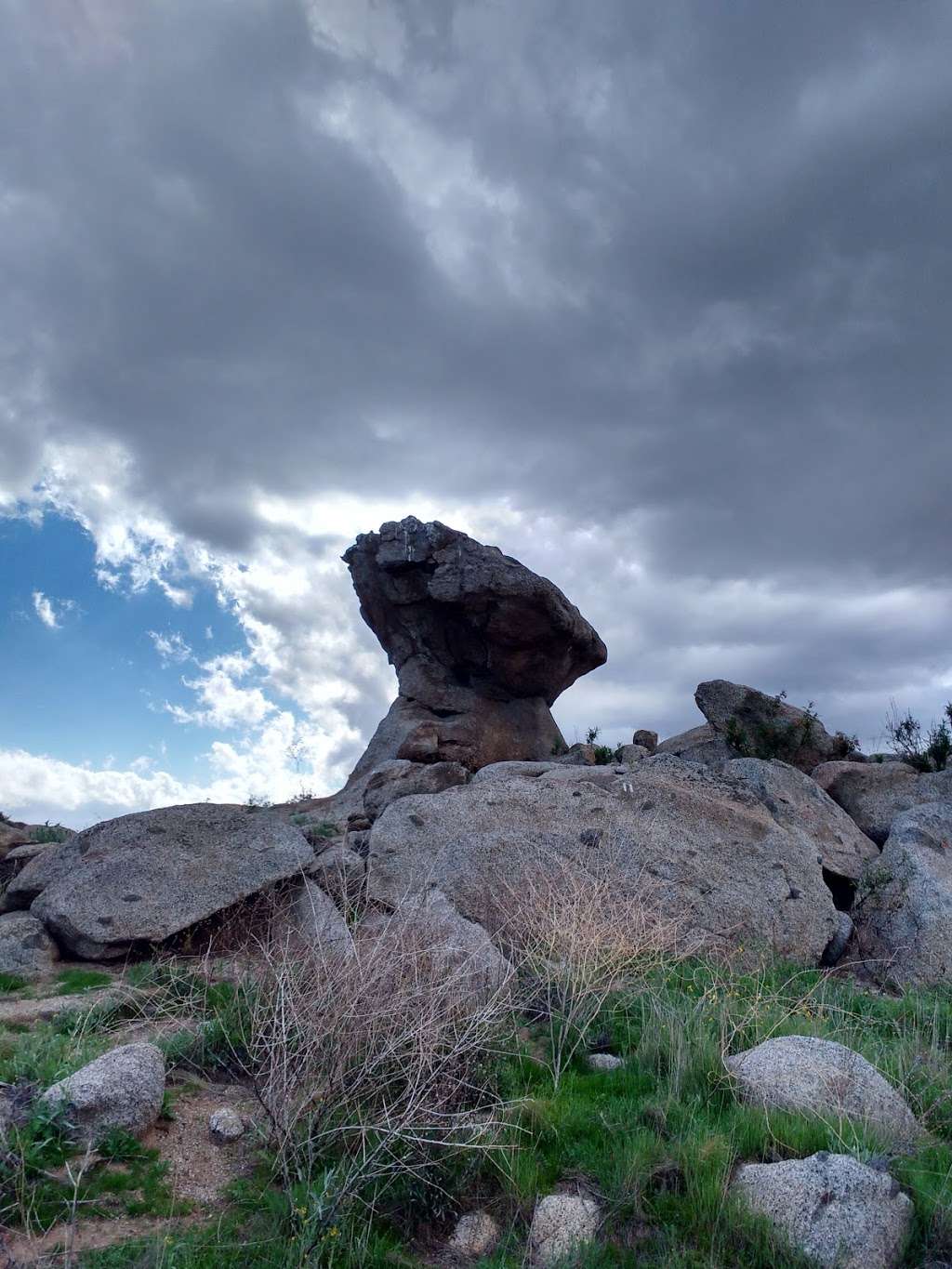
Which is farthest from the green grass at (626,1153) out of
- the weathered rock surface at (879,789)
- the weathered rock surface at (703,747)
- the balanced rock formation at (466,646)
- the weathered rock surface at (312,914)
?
the balanced rock formation at (466,646)

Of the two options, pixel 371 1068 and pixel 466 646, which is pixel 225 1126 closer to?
pixel 371 1068

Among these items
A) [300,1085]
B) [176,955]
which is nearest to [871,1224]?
[300,1085]

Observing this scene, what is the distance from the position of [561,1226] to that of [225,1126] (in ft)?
6.35

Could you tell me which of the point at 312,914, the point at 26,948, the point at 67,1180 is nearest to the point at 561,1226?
the point at 67,1180

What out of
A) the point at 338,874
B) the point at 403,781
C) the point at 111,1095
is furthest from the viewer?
the point at 403,781

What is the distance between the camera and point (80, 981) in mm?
8039

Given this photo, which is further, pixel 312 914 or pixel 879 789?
pixel 879 789

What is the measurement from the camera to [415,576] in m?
24.3

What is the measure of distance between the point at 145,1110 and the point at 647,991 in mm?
3654

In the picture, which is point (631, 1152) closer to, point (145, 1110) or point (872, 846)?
point (145, 1110)

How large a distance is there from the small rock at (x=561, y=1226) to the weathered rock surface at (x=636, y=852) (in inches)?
169

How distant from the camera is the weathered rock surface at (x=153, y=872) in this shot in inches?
336

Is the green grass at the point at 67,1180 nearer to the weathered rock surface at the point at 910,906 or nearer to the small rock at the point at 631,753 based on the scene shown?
the weathered rock surface at the point at 910,906

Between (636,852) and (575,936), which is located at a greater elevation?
(636,852)
